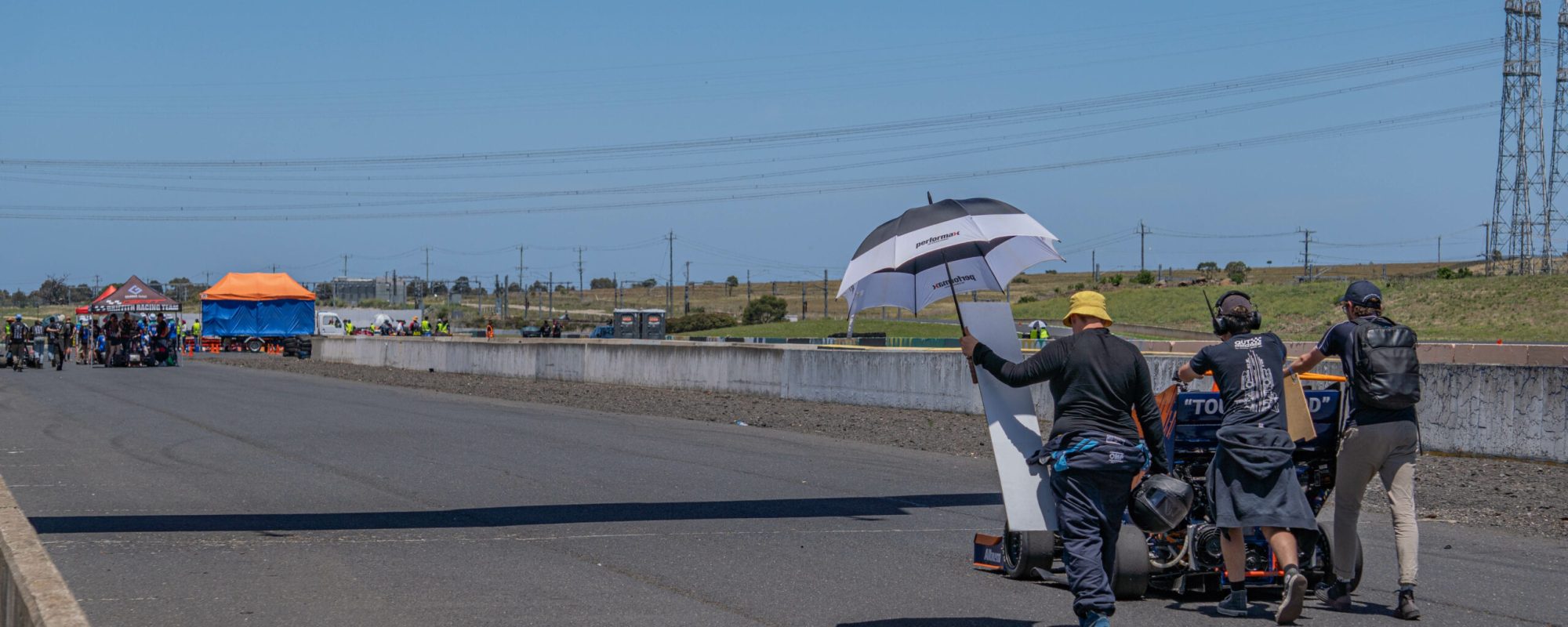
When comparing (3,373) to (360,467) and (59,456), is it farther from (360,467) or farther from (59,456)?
(360,467)

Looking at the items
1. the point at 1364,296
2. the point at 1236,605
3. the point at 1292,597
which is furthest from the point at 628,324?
the point at 1292,597

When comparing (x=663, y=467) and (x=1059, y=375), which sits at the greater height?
(x=1059, y=375)

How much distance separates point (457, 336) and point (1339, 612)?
204ft

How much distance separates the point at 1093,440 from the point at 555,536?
4686 mm

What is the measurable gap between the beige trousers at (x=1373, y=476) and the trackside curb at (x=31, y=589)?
20.4 feet

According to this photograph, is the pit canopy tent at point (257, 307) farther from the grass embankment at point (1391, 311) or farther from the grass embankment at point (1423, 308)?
the grass embankment at point (1423, 308)

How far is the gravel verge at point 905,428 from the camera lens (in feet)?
37.6

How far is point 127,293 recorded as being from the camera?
5866 cm

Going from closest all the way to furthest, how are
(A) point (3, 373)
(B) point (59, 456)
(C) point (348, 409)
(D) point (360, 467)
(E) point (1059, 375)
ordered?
(E) point (1059, 375)
(D) point (360, 467)
(B) point (59, 456)
(C) point (348, 409)
(A) point (3, 373)

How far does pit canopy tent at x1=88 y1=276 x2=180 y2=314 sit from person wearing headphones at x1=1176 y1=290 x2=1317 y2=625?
2267 inches

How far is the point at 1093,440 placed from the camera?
5980 millimetres

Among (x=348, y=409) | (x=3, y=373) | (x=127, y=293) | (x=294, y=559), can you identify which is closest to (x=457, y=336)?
(x=127, y=293)

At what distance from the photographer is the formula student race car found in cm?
739

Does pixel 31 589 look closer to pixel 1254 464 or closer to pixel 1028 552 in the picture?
pixel 1028 552
